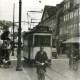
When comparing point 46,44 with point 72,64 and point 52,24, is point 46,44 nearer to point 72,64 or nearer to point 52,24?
point 72,64

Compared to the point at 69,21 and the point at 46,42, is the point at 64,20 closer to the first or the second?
the point at 69,21

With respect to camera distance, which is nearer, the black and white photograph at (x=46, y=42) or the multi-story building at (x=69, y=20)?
the black and white photograph at (x=46, y=42)

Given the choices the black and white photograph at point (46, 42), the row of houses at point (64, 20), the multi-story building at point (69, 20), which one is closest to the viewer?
the black and white photograph at point (46, 42)

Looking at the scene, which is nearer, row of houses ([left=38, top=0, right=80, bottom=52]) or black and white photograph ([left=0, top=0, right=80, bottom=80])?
black and white photograph ([left=0, top=0, right=80, bottom=80])

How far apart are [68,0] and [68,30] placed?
579 cm

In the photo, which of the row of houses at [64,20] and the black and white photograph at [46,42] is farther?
the row of houses at [64,20]

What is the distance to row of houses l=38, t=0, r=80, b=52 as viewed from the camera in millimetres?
54897

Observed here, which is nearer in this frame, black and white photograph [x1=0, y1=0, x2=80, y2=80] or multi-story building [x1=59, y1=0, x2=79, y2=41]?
black and white photograph [x1=0, y1=0, x2=80, y2=80]

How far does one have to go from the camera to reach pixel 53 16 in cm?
7319

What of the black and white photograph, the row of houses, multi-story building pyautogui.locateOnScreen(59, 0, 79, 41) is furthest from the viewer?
the row of houses

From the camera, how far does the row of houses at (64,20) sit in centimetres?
5490

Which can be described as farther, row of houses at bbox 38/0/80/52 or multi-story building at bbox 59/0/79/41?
row of houses at bbox 38/0/80/52

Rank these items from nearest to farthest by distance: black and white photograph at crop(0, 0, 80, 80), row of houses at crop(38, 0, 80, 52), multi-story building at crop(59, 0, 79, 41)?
1. black and white photograph at crop(0, 0, 80, 80)
2. multi-story building at crop(59, 0, 79, 41)
3. row of houses at crop(38, 0, 80, 52)

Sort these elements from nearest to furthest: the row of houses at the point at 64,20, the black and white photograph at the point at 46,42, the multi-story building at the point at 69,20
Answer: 1. the black and white photograph at the point at 46,42
2. the multi-story building at the point at 69,20
3. the row of houses at the point at 64,20
